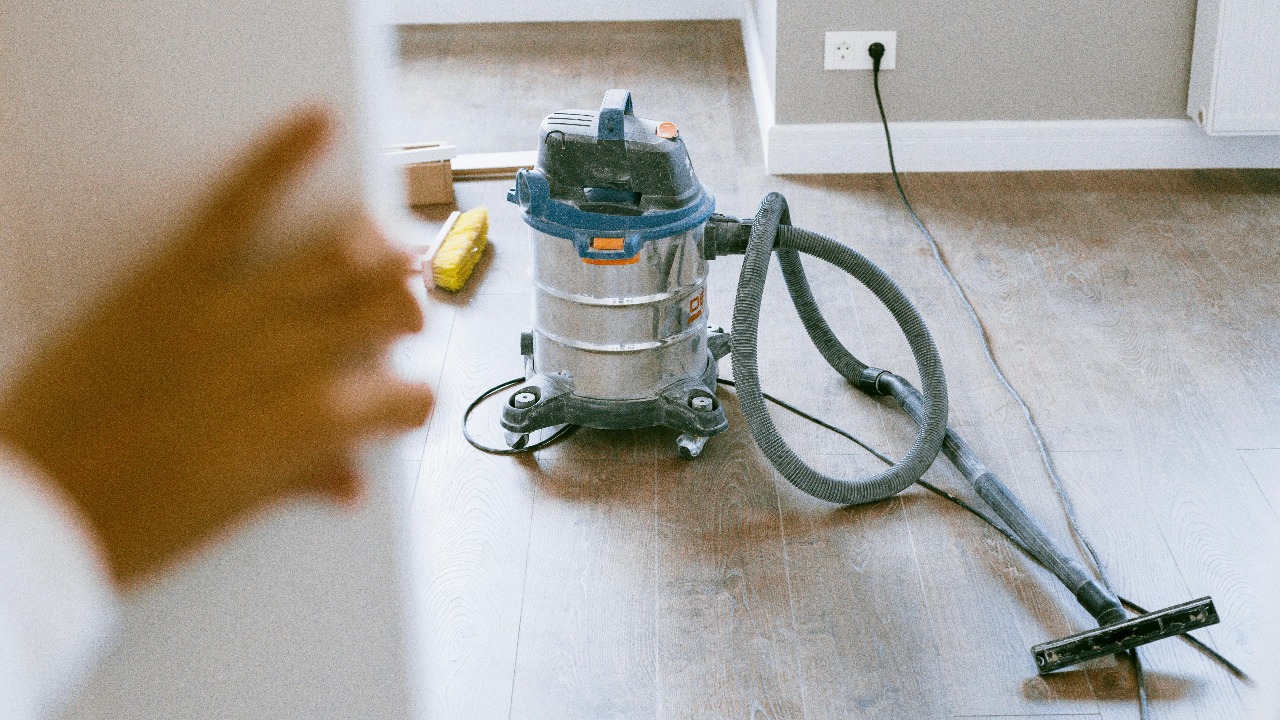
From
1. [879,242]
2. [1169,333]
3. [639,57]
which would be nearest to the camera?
[1169,333]

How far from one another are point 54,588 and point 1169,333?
2034 millimetres

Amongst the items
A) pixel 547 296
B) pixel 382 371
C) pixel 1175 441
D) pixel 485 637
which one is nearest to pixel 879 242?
pixel 1175 441

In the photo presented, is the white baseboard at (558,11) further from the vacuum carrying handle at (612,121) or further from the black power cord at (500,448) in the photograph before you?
the vacuum carrying handle at (612,121)

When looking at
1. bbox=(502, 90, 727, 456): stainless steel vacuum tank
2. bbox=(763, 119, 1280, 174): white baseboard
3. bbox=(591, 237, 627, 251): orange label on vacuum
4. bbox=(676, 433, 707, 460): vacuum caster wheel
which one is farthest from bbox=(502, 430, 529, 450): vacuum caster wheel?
bbox=(763, 119, 1280, 174): white baseboard

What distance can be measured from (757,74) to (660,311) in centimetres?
154

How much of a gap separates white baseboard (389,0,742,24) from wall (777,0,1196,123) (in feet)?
3.79

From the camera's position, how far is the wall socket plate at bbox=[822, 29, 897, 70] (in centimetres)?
244

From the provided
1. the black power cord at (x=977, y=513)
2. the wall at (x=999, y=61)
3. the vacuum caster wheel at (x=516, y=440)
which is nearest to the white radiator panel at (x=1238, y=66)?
the wall at (x=999, y=61)

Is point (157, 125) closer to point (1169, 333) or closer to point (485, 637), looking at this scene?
point (485, 637)

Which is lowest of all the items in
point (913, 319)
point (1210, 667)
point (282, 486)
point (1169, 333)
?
point (1210, 667)

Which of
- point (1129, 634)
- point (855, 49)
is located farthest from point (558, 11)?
point (1129, 634)

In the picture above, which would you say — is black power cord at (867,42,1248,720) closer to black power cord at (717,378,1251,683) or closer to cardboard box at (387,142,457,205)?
black power cord at (717,378,1251,683)

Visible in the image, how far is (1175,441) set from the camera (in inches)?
65.8

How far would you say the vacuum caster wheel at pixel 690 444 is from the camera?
1632 millimetres
